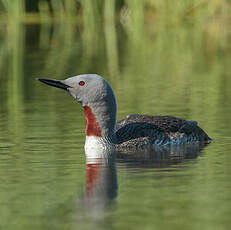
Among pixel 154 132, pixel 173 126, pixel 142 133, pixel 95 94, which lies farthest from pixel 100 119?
pixel 173 126

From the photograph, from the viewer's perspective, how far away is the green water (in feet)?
21.6

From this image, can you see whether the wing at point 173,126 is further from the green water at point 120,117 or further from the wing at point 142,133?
the green water at point 120,117

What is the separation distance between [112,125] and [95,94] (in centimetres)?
46

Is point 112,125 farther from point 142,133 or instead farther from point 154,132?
point 154,132

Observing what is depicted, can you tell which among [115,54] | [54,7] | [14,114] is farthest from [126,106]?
[54,7]

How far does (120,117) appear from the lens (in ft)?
40.1

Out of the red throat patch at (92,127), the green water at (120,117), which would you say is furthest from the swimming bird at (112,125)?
the green water at (120,117)

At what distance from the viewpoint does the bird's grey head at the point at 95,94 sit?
945 cm

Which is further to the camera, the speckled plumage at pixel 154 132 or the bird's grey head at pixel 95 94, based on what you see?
the speckled plumage at pixel 154 132

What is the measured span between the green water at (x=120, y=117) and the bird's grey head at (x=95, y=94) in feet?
1.64

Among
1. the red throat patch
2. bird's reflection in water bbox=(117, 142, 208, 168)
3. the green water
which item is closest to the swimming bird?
the red throat patch

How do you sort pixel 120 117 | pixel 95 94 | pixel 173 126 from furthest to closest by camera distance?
pixel 120 117, pixel 173 126, pixel 95 94

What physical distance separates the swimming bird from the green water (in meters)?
0.28

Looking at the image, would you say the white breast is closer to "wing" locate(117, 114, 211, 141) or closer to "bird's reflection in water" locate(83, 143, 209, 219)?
"bird's reflection in water" locate(83, 143, 209, 219)
